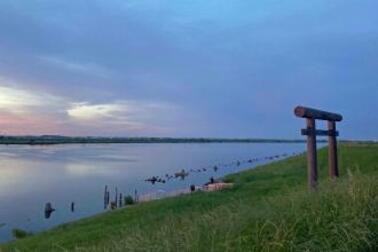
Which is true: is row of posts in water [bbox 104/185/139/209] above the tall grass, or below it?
below

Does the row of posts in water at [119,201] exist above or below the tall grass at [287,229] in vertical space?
below

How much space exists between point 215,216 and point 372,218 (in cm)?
187

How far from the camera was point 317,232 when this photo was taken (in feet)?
18.4

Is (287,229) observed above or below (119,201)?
above

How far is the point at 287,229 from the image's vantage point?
546 cm

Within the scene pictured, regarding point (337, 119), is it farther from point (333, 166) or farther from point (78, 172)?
point (78, 172)

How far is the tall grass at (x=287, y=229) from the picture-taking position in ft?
17.1

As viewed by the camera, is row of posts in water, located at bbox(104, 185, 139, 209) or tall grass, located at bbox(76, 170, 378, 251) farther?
row of posts in water, located at bbox(104, 185, 139, 209)

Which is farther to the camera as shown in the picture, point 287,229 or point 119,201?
point 119,201

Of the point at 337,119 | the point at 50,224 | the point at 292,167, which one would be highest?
the point at 337,119

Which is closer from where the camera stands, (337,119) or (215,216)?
(215,216)

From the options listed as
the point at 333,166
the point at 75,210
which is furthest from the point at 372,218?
the point at 75,210

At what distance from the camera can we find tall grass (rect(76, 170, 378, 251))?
5.21 m

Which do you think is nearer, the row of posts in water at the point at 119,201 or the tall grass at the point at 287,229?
the tall grass at the point at 287,229
